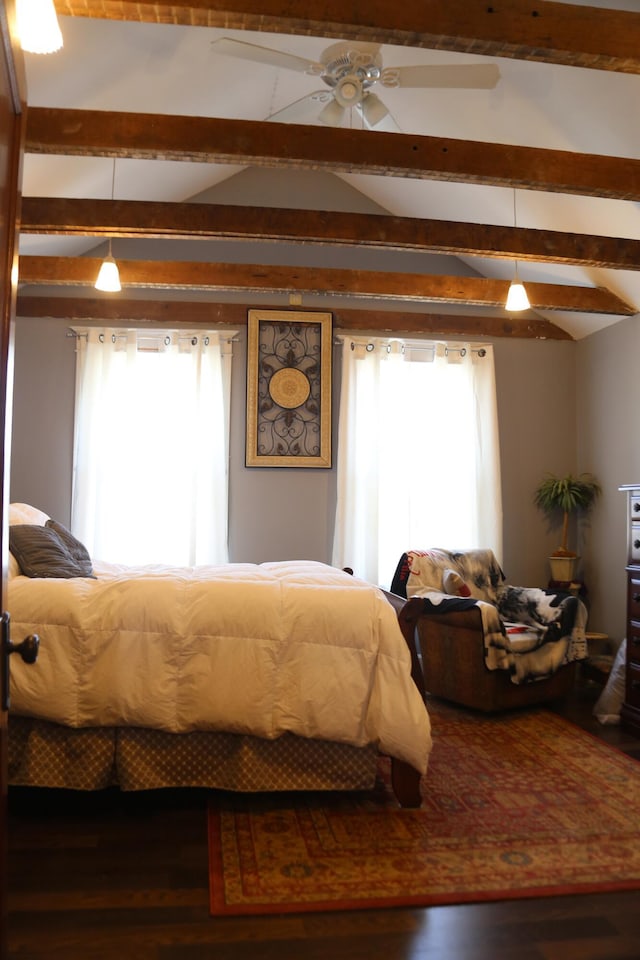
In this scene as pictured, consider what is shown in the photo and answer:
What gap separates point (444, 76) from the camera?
340cm

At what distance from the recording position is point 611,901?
2197 mm

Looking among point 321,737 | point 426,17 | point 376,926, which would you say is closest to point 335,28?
point 426,17

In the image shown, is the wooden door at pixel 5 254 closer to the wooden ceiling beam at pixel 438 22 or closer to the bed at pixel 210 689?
the wooden ceiling beam at pixel 438 22

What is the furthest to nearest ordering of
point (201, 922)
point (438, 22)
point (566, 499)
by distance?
point (566, 499) → point (438, 22) → point (201, 922)

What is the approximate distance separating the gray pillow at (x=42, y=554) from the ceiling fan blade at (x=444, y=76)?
8.67ft

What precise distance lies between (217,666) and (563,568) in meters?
4.06

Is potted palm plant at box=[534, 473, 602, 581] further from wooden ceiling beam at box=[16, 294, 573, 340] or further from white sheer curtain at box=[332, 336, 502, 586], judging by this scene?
wooden ceiling beam at box=[16, 294, 573, 340]

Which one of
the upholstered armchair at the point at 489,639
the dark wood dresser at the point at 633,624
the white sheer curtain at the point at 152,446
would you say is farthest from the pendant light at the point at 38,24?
the white sheer curtain at the point at 152,446

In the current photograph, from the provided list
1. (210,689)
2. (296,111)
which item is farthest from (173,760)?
(296,111)

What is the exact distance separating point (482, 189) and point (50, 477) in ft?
13.0

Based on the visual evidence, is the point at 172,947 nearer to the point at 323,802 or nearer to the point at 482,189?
the point at 323,802

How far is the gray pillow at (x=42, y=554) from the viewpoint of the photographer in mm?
2969

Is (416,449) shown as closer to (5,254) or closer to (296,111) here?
(296,111)

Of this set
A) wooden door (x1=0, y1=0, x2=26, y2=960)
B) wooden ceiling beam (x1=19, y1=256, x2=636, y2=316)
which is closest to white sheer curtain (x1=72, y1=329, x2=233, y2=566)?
wooden ceiling beam (x1=19, y1=256, x2=636, y2=316)
